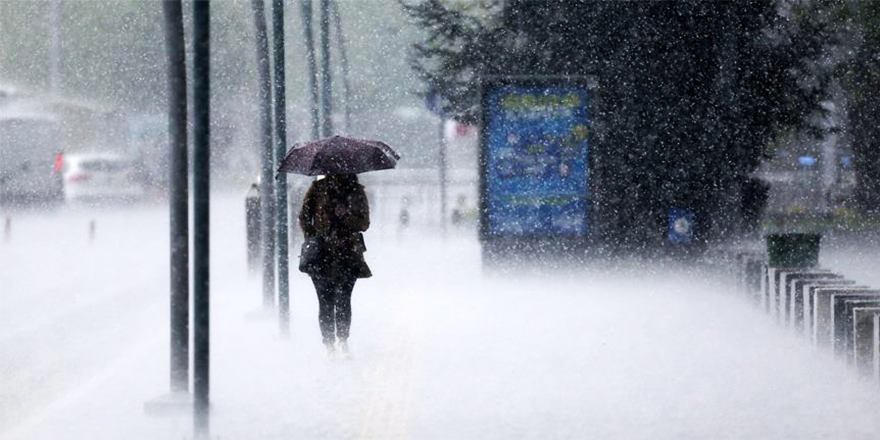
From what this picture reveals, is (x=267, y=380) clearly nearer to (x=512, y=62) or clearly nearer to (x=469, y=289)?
(x=469, y=289)

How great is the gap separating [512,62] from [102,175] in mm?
24919

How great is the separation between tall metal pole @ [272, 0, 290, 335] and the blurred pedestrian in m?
1.41

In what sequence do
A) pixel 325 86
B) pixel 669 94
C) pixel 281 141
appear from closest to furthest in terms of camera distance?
pixel 281 141 < pixel 669 94 < pixel 325 86

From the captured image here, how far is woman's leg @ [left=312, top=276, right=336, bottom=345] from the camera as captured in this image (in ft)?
41.3

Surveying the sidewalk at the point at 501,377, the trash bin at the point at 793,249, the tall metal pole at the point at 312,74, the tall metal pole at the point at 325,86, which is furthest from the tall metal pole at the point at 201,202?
the tall metal pole at the point at 325,86

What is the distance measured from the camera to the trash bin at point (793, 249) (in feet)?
51.5

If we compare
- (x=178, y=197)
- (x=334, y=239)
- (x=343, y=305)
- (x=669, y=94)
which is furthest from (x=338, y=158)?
(x=669, y=94)

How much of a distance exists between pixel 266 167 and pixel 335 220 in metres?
3.35

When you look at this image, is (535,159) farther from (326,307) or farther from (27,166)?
(27,166)

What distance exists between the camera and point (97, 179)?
44.5 m

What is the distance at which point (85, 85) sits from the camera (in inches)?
2859

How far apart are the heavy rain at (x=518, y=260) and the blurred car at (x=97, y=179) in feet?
13.3

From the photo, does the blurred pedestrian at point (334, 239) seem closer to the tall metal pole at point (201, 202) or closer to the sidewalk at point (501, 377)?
the sidewalk at point (501, 377)

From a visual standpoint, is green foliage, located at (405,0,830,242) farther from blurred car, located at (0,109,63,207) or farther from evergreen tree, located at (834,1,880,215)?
blurred car, located at (0,109,63,207)
